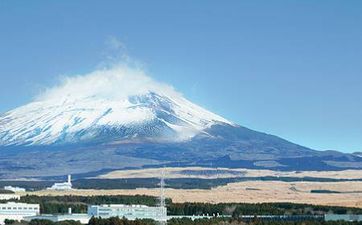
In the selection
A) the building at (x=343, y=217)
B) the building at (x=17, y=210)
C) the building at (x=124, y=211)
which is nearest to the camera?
the building at (x=343, y=217)

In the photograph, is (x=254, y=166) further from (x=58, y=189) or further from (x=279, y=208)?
(x=279, y=208)

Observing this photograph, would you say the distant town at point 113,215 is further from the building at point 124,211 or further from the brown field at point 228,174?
the brown field at point 228,174

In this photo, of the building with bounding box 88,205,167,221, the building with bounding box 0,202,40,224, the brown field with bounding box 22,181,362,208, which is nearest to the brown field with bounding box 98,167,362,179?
the brown field with bounding box 22,181,362,208

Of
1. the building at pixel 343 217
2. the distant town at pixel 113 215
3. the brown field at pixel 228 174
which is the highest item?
the brown field at pixel 228 174

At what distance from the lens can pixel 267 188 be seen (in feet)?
452

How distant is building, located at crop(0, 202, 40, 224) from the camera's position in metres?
83.5

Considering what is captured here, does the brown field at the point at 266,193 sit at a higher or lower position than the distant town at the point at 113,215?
higher

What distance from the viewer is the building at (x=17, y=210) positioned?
83.5 metres

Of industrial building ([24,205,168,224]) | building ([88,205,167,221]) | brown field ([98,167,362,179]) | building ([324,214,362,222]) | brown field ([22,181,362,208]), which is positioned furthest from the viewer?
brown field ([98,167,362,179])

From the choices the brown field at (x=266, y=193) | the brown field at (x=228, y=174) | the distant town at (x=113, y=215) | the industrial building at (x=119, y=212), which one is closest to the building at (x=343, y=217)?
the distant town at (x=113, y=215)

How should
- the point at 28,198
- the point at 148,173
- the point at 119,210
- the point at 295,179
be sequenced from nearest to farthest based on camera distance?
1. the point at 119,210
2. the point at 28,198
3. the point at 295,179
4. the point at 148,173

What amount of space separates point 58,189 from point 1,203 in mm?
45498

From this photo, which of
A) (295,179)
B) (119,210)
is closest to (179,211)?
(119,210)

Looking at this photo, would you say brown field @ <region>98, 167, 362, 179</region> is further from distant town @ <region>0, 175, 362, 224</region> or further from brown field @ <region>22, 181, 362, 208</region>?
distant town @ <region>0, 175, 362, 224</region>
